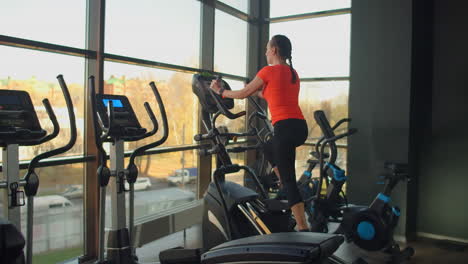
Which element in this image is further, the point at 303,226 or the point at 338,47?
the point at 338,47

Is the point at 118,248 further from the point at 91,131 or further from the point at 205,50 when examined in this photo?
the point at 205,50

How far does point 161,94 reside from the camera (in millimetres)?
4402

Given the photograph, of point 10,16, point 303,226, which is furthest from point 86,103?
point 303,226

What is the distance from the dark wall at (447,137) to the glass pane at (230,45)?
243cm

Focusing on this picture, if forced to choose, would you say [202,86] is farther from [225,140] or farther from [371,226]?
[371,226]

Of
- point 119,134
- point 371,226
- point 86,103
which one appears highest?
point 86,103

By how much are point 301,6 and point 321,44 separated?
1.95ft

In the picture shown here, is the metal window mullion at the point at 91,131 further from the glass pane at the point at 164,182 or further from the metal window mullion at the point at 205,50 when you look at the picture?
the metal window mullion at the point at 205,50

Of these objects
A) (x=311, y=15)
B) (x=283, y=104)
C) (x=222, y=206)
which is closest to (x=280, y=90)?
(x=283, y=104)

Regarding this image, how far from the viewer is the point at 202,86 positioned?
3115 millimetres

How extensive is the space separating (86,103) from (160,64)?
1.03 metres

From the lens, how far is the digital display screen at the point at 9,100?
6.99 ft

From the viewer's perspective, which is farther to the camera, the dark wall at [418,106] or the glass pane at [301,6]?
the glass pane at [301,6]

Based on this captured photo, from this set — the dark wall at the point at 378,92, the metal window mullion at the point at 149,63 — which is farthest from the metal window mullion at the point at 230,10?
the dark wall at the point at 378,92
